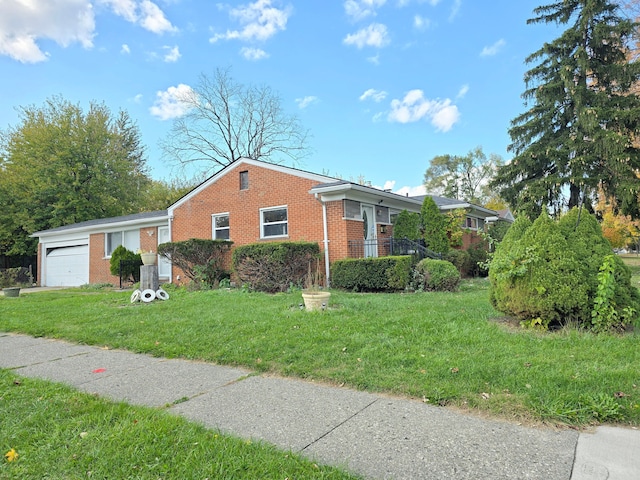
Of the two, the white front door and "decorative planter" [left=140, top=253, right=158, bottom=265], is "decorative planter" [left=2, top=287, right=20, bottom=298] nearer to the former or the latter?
the white front door

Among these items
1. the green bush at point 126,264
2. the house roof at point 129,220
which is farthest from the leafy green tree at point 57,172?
the green bush at point 126,264

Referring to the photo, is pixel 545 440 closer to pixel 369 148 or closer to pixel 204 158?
pixel 369 148

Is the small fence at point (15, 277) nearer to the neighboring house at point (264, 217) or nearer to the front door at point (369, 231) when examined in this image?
the neighboring house at point (264, 217)

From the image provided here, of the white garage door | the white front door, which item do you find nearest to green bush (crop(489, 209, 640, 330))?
the white front door

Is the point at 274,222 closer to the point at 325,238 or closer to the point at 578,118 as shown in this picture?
the point at 325,238

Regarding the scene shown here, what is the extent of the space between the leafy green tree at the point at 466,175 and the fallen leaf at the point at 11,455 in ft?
158

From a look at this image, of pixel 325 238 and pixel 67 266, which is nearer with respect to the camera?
pixel 325 238

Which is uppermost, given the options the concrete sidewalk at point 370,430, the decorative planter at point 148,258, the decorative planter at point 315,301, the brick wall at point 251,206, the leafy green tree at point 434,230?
the brick wall at point 251,206

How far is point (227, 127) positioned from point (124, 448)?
30601 millimetres

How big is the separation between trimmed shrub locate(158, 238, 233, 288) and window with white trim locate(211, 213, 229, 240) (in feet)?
4.27

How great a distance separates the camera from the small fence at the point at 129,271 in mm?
15453

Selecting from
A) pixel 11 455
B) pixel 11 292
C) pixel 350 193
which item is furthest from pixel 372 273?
pixel 11 292

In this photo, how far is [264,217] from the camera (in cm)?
1320

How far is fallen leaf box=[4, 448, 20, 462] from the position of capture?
2.43 metres
